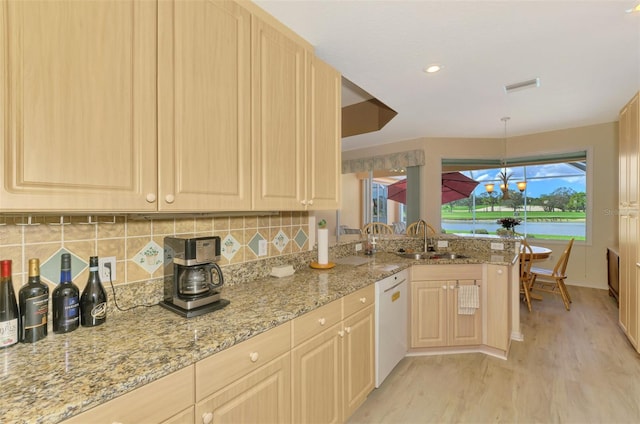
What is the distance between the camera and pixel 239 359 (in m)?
1.13

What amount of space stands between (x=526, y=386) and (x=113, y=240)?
2.89 m

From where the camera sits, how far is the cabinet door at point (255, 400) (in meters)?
1.05

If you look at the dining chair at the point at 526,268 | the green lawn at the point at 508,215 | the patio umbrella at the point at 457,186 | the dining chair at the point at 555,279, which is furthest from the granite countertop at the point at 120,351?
the green lawn at the point at 508,215

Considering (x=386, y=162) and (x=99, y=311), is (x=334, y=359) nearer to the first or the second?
(x=99, y=311)

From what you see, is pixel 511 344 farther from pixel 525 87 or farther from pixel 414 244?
pixel 525 87

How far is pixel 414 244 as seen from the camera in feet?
11.0

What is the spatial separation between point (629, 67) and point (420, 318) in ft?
9.53

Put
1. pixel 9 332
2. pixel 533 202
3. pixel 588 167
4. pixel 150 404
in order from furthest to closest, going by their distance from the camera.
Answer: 1. pixel 533 202
2. pixel 588 167
3. pixel 9 332
4. pixel 150 404

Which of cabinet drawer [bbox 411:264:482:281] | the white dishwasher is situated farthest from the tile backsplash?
cabinet drawer [bbox 411:264:482:281]

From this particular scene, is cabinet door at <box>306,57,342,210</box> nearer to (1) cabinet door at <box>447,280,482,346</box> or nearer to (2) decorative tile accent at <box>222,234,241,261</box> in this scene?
(2) decorative tile accent at <box>222,234,241,261</box>

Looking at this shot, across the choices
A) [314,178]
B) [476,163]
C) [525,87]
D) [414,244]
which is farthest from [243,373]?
[476,163]

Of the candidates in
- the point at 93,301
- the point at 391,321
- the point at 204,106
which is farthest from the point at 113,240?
the point at 391,321

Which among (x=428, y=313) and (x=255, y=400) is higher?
(x=255, y=400)

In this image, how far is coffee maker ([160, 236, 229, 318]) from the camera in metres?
1.29
